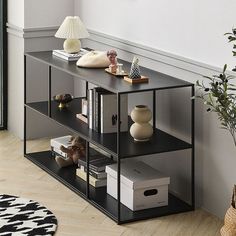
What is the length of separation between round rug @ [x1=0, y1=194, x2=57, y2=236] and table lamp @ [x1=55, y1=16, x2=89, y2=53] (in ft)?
3.49

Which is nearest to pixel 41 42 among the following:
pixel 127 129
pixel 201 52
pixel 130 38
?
pixel 130 38

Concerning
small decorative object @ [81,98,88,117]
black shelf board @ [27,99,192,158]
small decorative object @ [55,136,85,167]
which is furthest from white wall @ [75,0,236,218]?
small decorative object @ [55,136,85,167]

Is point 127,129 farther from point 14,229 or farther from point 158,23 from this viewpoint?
point 14,229

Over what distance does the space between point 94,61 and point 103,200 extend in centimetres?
81

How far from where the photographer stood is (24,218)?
4219 millimetres

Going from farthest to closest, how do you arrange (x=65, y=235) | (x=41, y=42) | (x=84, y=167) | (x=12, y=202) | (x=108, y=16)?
(x=41, y=42) → (x=108, y=16) → (x=84, y=167) → (x=12, y=202) → (x=65, y=235)

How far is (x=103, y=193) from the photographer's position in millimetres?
4590

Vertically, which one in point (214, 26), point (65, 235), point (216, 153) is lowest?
point (65, 235)

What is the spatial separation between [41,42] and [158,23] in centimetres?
122

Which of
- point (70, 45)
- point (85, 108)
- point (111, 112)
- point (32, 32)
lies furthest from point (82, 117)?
point (32, 32)

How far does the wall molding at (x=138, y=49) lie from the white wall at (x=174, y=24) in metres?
0.03

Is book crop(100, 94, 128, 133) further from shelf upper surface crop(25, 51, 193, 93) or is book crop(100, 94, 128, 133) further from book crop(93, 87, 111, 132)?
shelf upper surface crop(25, 51, 193, 93)

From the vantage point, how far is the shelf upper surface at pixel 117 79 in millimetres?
4207

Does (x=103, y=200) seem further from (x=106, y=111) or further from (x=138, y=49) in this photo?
(x=138, y=49)
